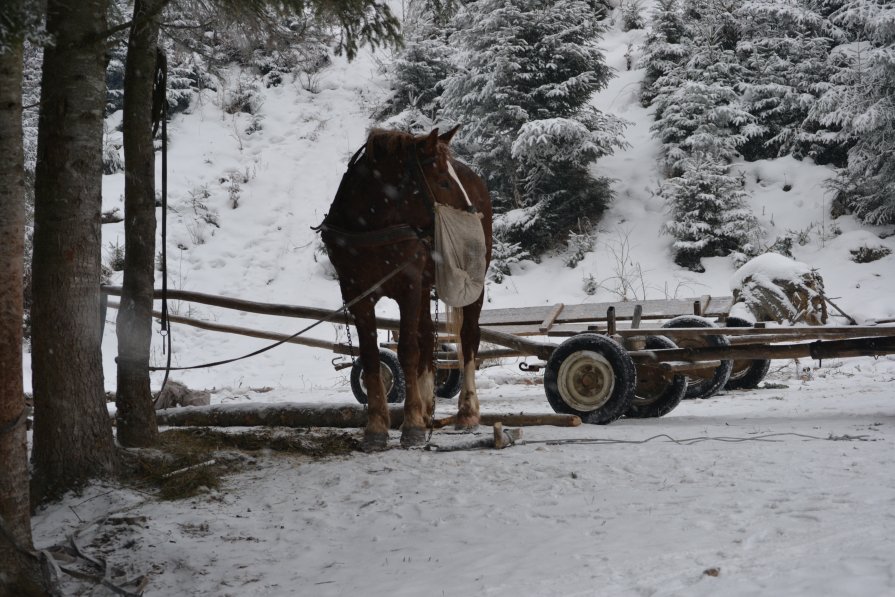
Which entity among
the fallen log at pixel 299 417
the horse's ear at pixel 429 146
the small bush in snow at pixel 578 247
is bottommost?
the fallen log at pixel 299 417

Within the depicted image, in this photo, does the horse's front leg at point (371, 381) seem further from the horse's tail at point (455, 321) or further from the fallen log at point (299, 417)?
the horse's tail at point (455, 321)

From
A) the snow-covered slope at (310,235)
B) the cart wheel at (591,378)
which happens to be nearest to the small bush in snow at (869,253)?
the snow-covered slope at (310,235)

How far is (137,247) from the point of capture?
4434 millimetres

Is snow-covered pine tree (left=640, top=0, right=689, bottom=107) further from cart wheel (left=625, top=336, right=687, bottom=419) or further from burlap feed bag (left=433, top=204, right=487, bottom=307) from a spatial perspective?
burlap feed bag (left=433, top=204, right=487, bottom=307)

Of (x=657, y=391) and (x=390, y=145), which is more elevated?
(x=390, y=145)

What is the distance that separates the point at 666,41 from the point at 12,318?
58.5 ft

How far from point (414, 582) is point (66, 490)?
6.36ft

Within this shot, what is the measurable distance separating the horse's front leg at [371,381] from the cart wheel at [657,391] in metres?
2.34

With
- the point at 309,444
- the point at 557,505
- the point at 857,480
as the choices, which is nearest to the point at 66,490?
the point at 309,444

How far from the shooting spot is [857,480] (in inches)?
132

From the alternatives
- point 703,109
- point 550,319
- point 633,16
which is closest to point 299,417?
point 550,319

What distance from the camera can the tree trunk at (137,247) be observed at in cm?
438

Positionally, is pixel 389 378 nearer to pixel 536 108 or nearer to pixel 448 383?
pixel 448 383

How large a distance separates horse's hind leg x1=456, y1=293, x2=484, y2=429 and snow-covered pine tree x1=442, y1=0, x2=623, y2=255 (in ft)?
29.4
